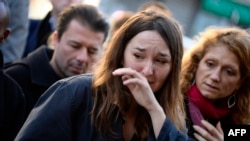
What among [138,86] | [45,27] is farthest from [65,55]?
[138,86]

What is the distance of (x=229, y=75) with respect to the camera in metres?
3.47

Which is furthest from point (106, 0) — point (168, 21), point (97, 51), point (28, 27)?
point (168, 21)

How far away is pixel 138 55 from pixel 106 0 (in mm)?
6050

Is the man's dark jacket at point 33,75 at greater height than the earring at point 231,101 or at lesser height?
greater

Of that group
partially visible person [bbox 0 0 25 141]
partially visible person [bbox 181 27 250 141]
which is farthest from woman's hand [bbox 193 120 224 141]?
partially visible person [bbox 0 0 25 141]

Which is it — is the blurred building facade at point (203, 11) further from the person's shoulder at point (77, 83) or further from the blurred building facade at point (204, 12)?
the person's shoulder at point (77, 83)

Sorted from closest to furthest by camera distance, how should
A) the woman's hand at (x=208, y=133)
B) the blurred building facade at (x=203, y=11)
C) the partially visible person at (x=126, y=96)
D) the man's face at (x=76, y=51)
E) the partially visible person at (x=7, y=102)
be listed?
1. the partially visible person at (x=126, y=96)
2. the partially visible person at (x=7, y=102)
3. the woman's hand at (x=208, y=133)
4. the man's face at (x=76, y=51)
5. the blurred building facade at (x=203, y=11)

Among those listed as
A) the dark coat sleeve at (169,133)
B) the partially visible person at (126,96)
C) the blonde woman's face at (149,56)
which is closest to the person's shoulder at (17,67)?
the partially visible person at (126,96)

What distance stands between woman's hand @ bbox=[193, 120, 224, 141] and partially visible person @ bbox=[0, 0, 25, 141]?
0.99 m

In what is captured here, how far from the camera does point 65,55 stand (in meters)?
3.55

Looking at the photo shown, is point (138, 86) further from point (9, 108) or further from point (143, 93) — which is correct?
point (9, 108)

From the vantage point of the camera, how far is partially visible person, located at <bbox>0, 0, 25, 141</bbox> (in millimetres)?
2842

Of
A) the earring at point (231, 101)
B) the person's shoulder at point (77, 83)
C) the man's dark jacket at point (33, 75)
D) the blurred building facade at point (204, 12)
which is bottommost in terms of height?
the blurred building facade at point (204, 12)

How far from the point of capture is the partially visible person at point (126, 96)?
2398 millimetres
